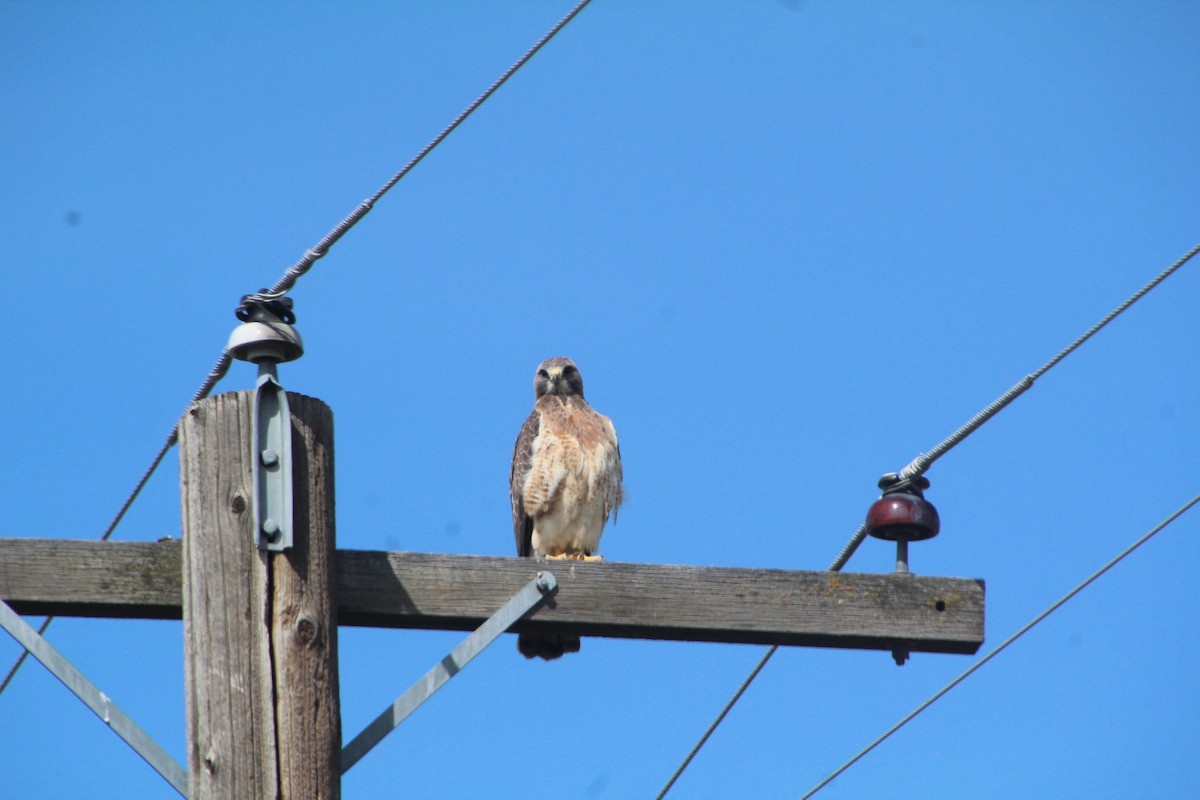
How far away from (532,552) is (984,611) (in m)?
3.98

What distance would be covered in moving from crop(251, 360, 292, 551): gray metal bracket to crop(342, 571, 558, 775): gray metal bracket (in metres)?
0.46

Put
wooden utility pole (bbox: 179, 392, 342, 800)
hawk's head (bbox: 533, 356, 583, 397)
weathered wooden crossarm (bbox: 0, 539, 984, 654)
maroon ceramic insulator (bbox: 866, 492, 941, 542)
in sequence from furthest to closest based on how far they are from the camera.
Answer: hawk's head (bbox: 533, 356, 583, 397) < maroon ceramic insulator (bbox: 866, 492, 941, 542) < weathered wooden crossarm (bbox: 0, 539, 984, 654) < wooden utility pole (bbox: 179, 392, 342, 800)

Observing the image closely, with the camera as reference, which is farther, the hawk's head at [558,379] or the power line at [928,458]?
the hawk's head at [558,379]

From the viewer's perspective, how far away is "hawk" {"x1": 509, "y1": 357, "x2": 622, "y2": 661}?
7211 millimetres

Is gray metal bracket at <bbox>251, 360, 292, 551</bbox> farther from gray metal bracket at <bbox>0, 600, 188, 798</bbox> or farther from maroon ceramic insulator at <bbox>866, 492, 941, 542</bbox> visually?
maroon ceramic insulator at <bbox>866, 492, 941, 542</bbox>

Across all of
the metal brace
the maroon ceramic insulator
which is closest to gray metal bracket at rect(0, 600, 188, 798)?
the metal brace

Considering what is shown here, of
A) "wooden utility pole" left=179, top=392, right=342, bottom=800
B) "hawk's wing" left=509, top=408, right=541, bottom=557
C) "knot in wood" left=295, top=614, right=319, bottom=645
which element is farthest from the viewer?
"hawk's wing" left=509, top=408, right=541, bottom=557

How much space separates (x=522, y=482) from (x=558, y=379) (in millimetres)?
1024

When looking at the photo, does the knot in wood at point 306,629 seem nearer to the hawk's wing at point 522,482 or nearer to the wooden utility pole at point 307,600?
the wooden utility pole at point 307,600

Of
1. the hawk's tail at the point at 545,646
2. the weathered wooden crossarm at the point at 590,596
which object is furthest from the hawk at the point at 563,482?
the weathered wooden crossarm at the point at 590,596

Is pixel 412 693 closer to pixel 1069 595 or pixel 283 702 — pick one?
pixel 283 702

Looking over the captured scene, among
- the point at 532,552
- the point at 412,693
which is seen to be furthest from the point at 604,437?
the point at 412,693

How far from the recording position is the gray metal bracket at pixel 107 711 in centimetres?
306

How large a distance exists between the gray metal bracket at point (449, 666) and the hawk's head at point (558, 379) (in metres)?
A: 4.60
